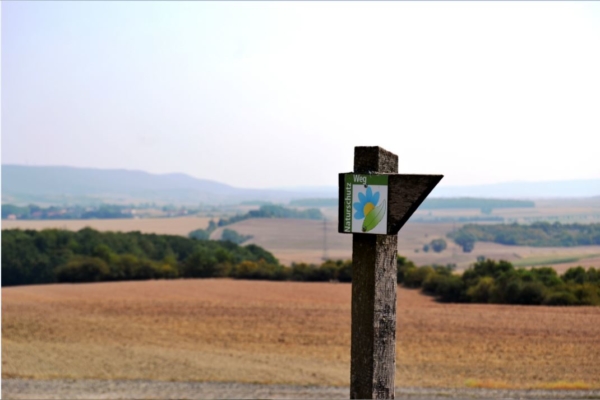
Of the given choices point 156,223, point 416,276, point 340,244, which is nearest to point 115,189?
point 156,223

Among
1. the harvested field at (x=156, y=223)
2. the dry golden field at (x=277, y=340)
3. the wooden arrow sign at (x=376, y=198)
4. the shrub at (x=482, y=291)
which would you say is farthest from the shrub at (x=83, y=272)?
the wooden arrow sign at (x=376, y=198)

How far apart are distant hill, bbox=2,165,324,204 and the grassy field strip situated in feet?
297

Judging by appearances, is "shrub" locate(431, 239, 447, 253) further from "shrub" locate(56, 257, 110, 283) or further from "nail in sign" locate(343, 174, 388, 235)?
"nail in sign" locate(343, 174, 388, 235)

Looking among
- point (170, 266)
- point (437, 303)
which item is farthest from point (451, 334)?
point (170, 266)

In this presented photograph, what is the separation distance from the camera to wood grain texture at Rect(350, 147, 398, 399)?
3111mm

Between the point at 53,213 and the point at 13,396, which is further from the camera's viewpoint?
the point at 53,213

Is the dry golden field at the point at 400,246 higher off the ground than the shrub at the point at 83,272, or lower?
higher

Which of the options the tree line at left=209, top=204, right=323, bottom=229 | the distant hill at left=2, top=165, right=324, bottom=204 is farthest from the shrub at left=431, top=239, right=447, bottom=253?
the distant hill at left=2, top=165, right=324, bottom=204

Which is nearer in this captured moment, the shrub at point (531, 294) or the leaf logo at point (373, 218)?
the leaf logo at point (373, 218)

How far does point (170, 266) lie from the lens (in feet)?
119

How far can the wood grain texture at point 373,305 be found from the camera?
311 cm

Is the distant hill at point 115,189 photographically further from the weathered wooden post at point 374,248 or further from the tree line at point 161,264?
the weathered wooden post at point 374,248

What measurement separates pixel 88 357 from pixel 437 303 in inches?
444

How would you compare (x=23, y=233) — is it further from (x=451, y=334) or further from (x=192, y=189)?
(x=192, y=189)
